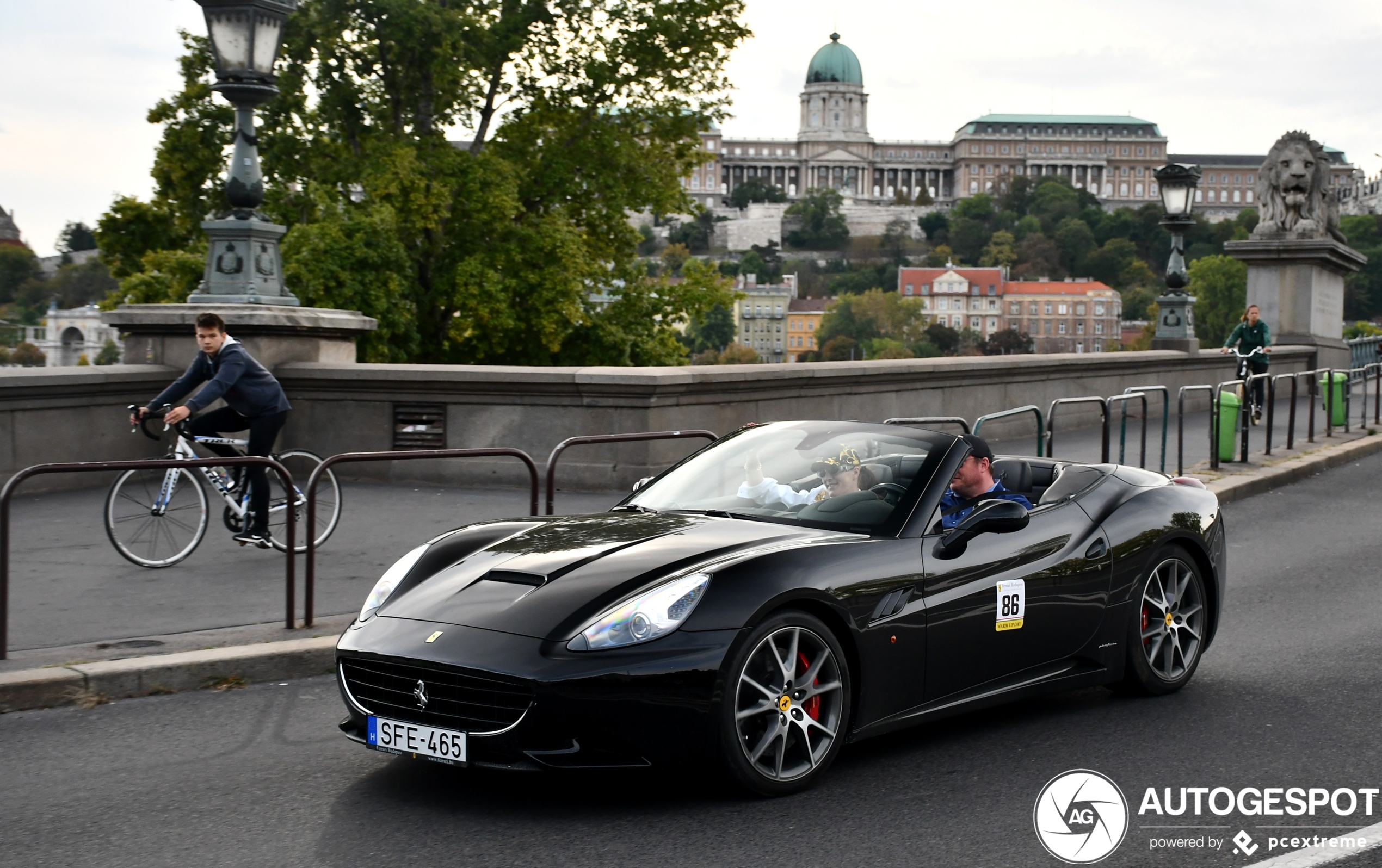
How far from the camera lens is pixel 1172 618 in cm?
627

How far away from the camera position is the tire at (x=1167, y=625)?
6.09m

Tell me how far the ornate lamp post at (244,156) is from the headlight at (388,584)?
7.65m

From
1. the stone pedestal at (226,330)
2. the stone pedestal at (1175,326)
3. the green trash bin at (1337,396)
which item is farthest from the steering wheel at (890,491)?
the stone pedestal at (1175,326)

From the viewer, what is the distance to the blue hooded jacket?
9141 mm

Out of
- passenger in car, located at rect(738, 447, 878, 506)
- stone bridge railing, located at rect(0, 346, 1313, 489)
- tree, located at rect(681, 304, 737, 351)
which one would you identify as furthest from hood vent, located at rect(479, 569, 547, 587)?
tree, located at rect(681, 304, 737, 351)

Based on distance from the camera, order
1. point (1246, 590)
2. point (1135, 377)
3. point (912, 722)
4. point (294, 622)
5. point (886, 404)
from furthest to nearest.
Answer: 1. point (1135, 377)
2. point (886, 404)
3. point (1246, 590)
4. point (294, 622)
5. point (912, 722)

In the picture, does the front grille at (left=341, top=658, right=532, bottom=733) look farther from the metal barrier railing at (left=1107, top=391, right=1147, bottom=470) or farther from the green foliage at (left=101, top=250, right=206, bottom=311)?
the green foliage at (left=101, top=250, right=206, bottom=311)

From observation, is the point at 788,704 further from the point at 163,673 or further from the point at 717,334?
the point at 717,334

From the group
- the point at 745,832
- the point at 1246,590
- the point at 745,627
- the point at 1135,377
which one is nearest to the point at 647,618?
the point at 745,627

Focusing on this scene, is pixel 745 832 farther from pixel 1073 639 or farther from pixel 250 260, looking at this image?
pixel 250 260

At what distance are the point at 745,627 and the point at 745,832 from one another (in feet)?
2.09

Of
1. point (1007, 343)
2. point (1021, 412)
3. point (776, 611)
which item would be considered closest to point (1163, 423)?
point (1021, 412)

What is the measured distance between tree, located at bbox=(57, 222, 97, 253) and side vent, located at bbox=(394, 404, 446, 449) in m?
64.5

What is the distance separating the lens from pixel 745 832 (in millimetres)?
4320
